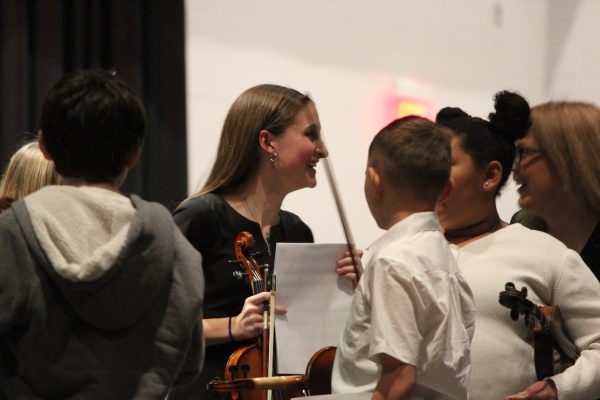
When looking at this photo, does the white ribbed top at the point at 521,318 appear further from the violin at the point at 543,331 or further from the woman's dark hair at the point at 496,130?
the woman's dark hair at the point at 496,130

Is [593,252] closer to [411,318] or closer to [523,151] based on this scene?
[523,151]

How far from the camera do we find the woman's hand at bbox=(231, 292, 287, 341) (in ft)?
7.00

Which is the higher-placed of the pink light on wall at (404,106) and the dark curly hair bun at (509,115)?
the dark curly hair bun at (509,115)

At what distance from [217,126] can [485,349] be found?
2.57m

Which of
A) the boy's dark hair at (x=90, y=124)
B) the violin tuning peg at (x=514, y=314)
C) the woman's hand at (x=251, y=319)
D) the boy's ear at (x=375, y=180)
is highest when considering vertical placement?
the boy's dark hair at (x=90, y=124)

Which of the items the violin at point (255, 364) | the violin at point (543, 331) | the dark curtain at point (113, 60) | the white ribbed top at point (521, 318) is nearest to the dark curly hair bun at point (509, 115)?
the white ribbed top at point (521, 318)

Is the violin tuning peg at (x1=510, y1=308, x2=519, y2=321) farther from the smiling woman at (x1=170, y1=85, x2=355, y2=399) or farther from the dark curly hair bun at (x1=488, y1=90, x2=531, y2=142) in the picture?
the smiling woman at (x1=170, y1=85, x2=355, y2=399)

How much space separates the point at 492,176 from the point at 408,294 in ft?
2.12

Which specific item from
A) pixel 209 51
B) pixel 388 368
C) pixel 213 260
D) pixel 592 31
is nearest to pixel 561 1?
pixel 592 31

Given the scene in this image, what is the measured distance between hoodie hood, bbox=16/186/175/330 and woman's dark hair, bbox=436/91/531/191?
951 mm

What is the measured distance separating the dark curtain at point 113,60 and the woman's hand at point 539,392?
7.03ft

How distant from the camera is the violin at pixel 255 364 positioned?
1969 mm

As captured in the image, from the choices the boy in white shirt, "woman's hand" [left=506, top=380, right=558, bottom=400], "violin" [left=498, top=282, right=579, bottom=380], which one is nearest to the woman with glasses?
"violin" [left=498, top=282, right=579, bottom=380]

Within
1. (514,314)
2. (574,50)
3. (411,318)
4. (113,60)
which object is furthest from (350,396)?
(574,50)
